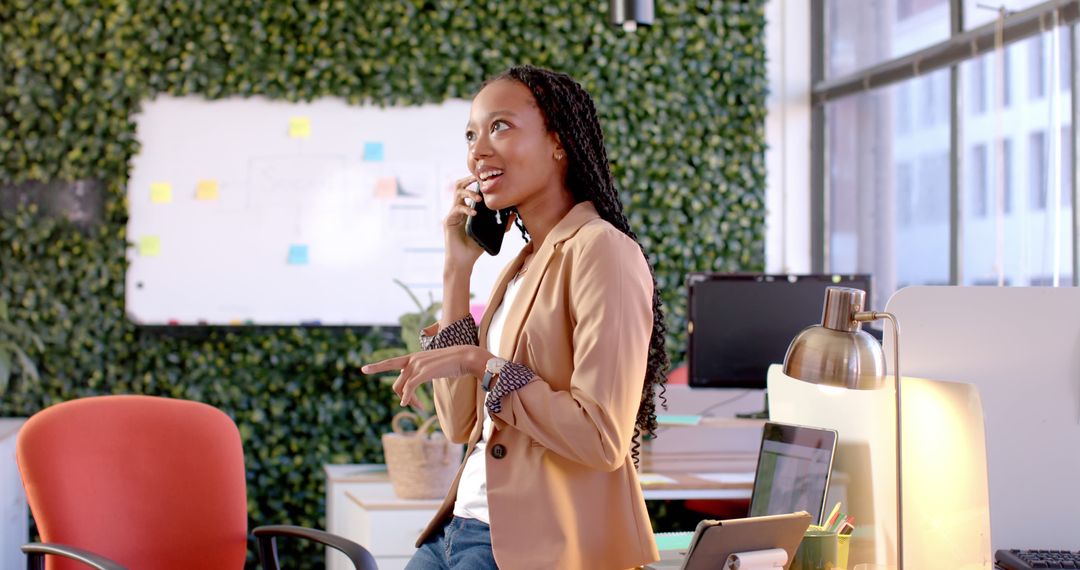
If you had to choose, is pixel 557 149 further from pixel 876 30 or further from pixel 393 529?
pixel 876 30

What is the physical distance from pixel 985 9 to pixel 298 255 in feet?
10.1

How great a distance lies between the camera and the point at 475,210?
77.2 inches

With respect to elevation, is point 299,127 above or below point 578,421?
above

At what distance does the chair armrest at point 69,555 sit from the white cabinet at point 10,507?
1857 mm

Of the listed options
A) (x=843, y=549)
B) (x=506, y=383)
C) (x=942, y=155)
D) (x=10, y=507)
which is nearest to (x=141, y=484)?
(x=506, y=383)

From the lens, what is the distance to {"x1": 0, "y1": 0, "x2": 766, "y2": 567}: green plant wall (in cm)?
487

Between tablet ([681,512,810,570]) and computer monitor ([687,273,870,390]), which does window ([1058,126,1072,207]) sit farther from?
tablet ([681,512,810,570])

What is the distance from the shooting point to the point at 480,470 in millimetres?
1687

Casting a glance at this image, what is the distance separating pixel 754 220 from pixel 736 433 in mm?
2146

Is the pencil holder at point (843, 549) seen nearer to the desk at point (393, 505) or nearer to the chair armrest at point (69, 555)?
the desk at point (393, 505)

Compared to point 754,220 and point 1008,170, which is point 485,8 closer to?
point 754,220

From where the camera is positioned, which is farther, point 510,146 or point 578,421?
point 510,146

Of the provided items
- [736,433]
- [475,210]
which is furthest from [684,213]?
[475,210]

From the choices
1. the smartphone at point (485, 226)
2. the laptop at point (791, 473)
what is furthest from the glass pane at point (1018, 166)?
the smartphone at point (485, 226)
